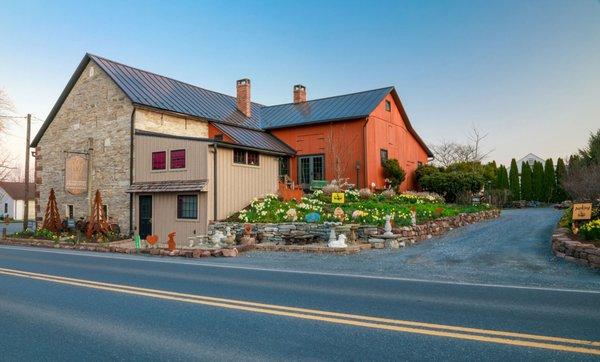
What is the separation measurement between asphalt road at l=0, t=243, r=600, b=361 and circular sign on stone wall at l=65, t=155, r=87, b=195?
54.4ft

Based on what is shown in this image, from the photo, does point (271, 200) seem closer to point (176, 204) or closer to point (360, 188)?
point (176, 204)

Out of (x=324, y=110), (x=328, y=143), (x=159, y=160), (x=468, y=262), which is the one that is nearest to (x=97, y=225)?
(x=159, y=160)

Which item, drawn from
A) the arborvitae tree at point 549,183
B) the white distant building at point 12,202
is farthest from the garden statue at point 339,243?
the white distant building at point 12,202

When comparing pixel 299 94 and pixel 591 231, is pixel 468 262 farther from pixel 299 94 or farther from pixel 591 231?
pixel 299 94

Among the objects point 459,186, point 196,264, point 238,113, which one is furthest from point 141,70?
point 459,186

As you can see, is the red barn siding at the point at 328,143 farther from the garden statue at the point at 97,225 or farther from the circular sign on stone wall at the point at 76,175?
the circular sign on stone wall at the point at 76,175

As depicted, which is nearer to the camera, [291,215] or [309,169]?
[291,215]

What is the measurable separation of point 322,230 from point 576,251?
26.4 feet

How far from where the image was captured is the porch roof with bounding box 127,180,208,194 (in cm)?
1873

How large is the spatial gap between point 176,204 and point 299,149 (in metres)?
10.4

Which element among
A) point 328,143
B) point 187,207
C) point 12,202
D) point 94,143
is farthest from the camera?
point 12,202

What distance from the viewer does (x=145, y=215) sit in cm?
2111

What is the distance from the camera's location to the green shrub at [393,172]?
26.9 metres

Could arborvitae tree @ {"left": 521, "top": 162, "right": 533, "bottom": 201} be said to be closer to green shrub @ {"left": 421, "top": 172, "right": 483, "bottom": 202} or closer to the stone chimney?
green shrub @ {"left": 421, "top": 172, "right": 483, "bottom": 202}
